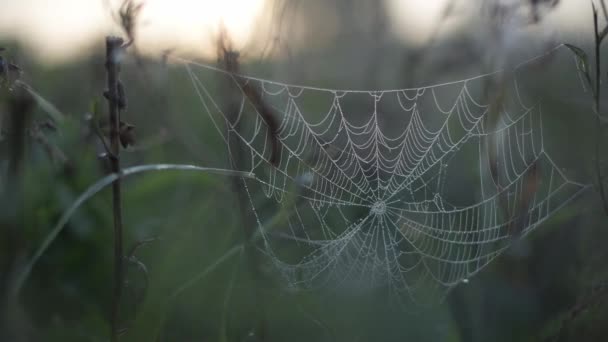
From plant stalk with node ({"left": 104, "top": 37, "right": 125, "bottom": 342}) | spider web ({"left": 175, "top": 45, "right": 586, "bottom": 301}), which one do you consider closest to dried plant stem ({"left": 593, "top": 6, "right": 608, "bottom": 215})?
spider web ({"left": 175, "top": 45, "right": 586, "bottom": 301})

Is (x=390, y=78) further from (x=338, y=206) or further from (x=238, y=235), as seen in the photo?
(x=238, y=235)

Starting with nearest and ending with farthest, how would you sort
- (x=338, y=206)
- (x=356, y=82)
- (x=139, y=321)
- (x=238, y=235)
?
(x=139, y=321)
(x=238, y=235)
(x=338, y=206)
(x=356, y=82)

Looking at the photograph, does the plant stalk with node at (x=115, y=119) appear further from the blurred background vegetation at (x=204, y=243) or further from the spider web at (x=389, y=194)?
the spider web at (x=389, y=194)

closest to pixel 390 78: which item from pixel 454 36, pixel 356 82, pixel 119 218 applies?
pixel 356 82

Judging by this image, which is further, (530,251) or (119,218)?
(530,251)

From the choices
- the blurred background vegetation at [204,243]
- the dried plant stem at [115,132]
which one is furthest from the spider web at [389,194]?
the dried plant stem at [115,132]

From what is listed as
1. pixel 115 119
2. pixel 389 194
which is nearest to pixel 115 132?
pixel 115 119

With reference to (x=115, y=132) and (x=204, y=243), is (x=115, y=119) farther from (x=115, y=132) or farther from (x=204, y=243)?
(x=204, y=243)
